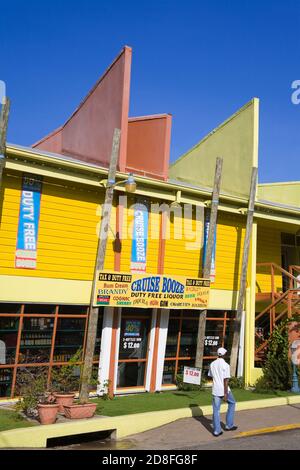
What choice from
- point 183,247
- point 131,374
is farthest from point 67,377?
point 183,247

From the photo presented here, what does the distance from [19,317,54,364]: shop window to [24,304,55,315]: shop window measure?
16 centimetres

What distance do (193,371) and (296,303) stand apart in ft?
19.2

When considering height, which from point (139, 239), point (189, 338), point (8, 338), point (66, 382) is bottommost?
point (66, 382)

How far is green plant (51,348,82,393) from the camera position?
→ 1177cm

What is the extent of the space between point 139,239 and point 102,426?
617 cm

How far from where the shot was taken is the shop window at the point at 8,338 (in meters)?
12.2

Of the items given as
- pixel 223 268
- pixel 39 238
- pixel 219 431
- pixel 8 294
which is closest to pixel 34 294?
pixel 8 294

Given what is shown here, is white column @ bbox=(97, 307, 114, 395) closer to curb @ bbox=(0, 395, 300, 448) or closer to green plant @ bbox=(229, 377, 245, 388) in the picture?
curb @ bbox=(0, 395, 300, 448)

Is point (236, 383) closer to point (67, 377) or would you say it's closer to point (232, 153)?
point (67, 377)

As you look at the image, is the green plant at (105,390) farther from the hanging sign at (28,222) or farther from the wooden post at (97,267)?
the hanging sign at (28,222)

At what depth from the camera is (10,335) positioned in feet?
40.5

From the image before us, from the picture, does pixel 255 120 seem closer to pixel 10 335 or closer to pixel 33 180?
pixel 33 180

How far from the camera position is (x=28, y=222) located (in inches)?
504

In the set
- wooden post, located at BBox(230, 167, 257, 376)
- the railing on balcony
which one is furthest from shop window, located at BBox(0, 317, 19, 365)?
the railing on balcony
